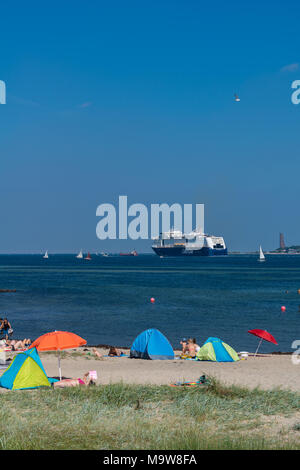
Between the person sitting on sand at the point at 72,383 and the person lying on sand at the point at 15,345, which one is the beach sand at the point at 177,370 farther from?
the person lying on sand at the point at 15,345

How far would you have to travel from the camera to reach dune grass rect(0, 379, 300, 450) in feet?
24.5

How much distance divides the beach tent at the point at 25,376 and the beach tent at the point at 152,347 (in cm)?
676

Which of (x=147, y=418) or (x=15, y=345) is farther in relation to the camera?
(x=15, y=345)

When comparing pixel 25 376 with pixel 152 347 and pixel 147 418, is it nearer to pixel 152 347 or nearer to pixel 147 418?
pixel 147 418

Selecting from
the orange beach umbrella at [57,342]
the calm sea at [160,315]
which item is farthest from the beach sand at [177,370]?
the calm sea at [160,315]

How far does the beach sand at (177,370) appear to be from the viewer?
1441 cm

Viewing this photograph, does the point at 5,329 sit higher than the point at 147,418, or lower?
lower

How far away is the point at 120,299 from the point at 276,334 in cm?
2266

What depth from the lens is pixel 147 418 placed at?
914 cm

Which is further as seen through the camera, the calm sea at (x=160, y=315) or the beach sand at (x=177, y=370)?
the calm sea at (x=160, y=315)

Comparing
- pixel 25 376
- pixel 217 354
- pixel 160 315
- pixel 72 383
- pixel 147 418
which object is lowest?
pixel 160 315

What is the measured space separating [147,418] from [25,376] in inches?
195

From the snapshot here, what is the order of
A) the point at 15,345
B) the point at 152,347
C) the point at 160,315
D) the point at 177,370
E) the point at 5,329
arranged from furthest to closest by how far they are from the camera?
the point at 160,315
the point at 5,329
the point at 15,345
the point at 152,347
the point at 177,370

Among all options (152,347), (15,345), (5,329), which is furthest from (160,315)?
(152,347)
